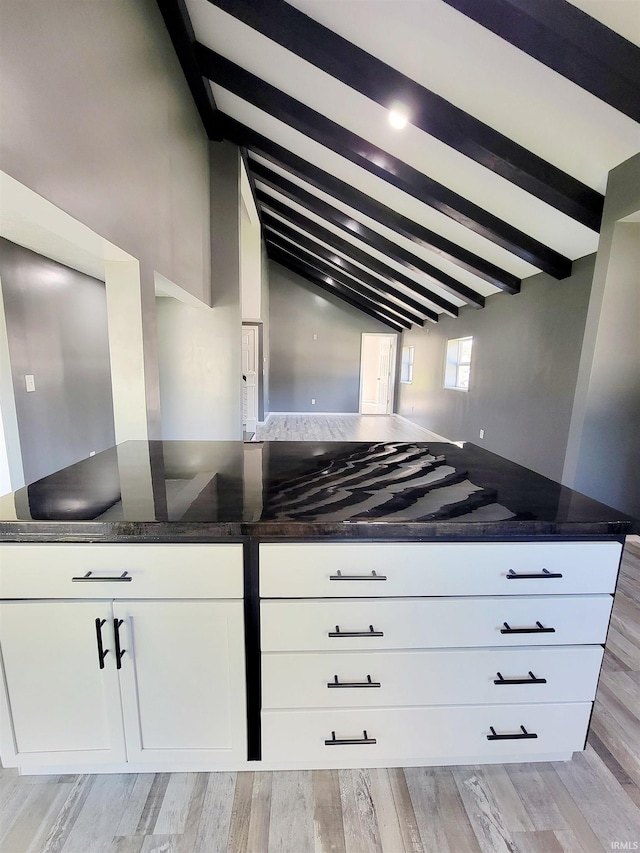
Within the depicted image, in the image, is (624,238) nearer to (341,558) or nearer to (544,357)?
(544,357)

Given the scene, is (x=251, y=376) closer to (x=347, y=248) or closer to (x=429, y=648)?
(x=347, y=248)

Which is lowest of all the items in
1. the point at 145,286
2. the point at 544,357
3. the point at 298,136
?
the point at 544,357

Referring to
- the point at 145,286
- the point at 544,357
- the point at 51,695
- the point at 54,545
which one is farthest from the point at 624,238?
the point at 51,695

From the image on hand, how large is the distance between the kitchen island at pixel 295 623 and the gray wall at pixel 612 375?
2024 millimetres

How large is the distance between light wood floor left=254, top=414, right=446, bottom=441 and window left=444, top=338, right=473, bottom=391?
40.6 inches

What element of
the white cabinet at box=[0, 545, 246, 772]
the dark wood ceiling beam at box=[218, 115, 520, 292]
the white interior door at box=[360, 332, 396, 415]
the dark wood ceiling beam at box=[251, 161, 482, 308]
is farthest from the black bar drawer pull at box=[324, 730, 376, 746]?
the white interior door at box=[360, 332, 396, 415]

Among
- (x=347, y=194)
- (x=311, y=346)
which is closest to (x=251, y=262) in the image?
(x=347, y=194)

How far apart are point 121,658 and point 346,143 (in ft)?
10.9

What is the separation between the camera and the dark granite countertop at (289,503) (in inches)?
37.1

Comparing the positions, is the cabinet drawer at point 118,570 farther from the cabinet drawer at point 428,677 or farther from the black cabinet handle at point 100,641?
the cabinet drawer at point 428,677

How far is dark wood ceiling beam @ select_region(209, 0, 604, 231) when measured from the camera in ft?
6.48

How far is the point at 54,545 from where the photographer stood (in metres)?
0.95

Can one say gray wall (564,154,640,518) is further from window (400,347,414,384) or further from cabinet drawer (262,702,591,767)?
window (400,347,414,384)

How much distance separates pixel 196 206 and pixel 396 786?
398 cm
